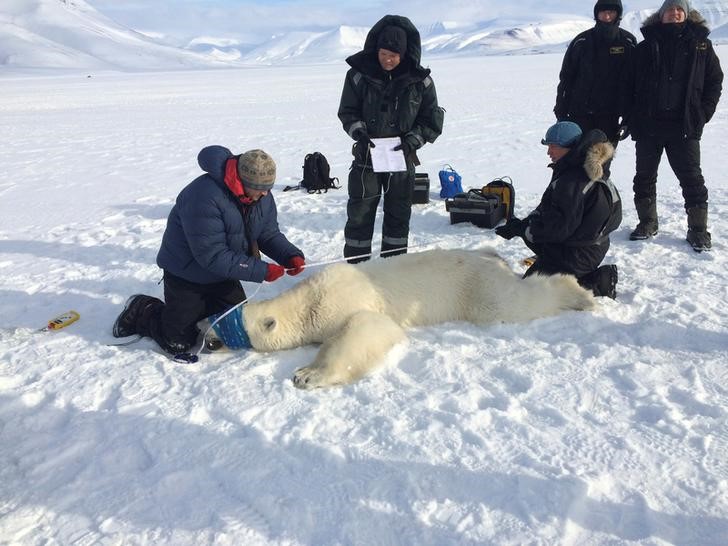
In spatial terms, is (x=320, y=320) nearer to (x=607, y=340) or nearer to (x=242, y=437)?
(x=242, y=437)

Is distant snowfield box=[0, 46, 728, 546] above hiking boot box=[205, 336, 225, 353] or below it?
below

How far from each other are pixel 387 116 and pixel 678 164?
2747 mm

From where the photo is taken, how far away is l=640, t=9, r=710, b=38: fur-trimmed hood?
15.5 ft

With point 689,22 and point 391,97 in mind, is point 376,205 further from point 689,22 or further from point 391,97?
point 689,22

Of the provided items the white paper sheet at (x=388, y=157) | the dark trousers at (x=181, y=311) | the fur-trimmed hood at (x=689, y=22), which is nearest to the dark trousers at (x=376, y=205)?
the white paper sheet at (x=388, y=157)

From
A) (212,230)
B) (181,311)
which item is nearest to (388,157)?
(212,230)

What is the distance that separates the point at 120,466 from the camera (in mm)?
2719

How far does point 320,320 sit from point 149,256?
2.82 m

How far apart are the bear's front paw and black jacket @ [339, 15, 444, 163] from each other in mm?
2160

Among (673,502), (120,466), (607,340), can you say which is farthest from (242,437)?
(607,340)

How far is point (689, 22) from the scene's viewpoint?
4730 mm

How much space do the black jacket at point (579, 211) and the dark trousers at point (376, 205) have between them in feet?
3.79

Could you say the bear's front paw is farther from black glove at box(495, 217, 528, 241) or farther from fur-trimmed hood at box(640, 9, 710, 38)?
fur-trimmed hood at box(640, 9, 710, 38)

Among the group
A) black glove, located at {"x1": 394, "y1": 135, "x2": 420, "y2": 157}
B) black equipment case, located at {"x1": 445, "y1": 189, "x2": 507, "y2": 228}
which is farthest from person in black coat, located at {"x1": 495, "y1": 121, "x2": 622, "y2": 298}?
black equipment case, located at {"x1": 445, "y1": 189, "x2": 507, "y2": 228}
